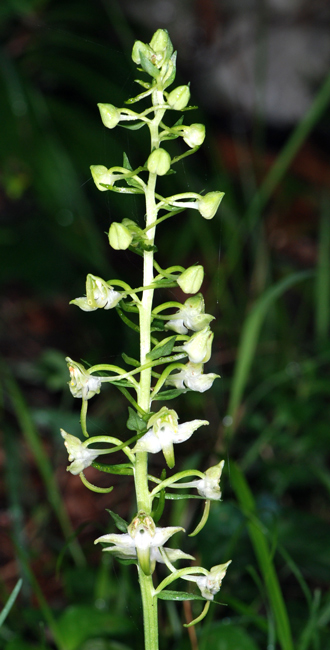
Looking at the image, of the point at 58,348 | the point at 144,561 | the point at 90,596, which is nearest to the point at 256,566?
the point at 90,596

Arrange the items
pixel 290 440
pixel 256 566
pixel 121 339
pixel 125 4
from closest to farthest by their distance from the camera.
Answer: pixel 256 566 → pixel 290 440 → pixel 121 339 → pixel 125 4

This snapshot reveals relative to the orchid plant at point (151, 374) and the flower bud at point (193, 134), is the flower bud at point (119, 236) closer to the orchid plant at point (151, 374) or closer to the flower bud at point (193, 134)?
the orchid plant at point (151, 374)

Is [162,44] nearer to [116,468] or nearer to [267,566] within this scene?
[116,468]

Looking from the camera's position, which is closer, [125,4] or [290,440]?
[290,440]

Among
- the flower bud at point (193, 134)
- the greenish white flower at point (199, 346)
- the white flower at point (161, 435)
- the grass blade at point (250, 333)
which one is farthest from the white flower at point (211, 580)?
the grass blade at point (250, 333)

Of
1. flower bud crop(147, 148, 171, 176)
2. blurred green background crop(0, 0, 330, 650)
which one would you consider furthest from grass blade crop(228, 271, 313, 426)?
flower bud crop(147, 148, 171, 176)

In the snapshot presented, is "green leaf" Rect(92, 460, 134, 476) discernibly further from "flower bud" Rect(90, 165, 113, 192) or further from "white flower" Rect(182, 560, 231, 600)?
"flower bud" Rect(90, 165, 113, 192)

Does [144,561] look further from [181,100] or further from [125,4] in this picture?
[125,4]
